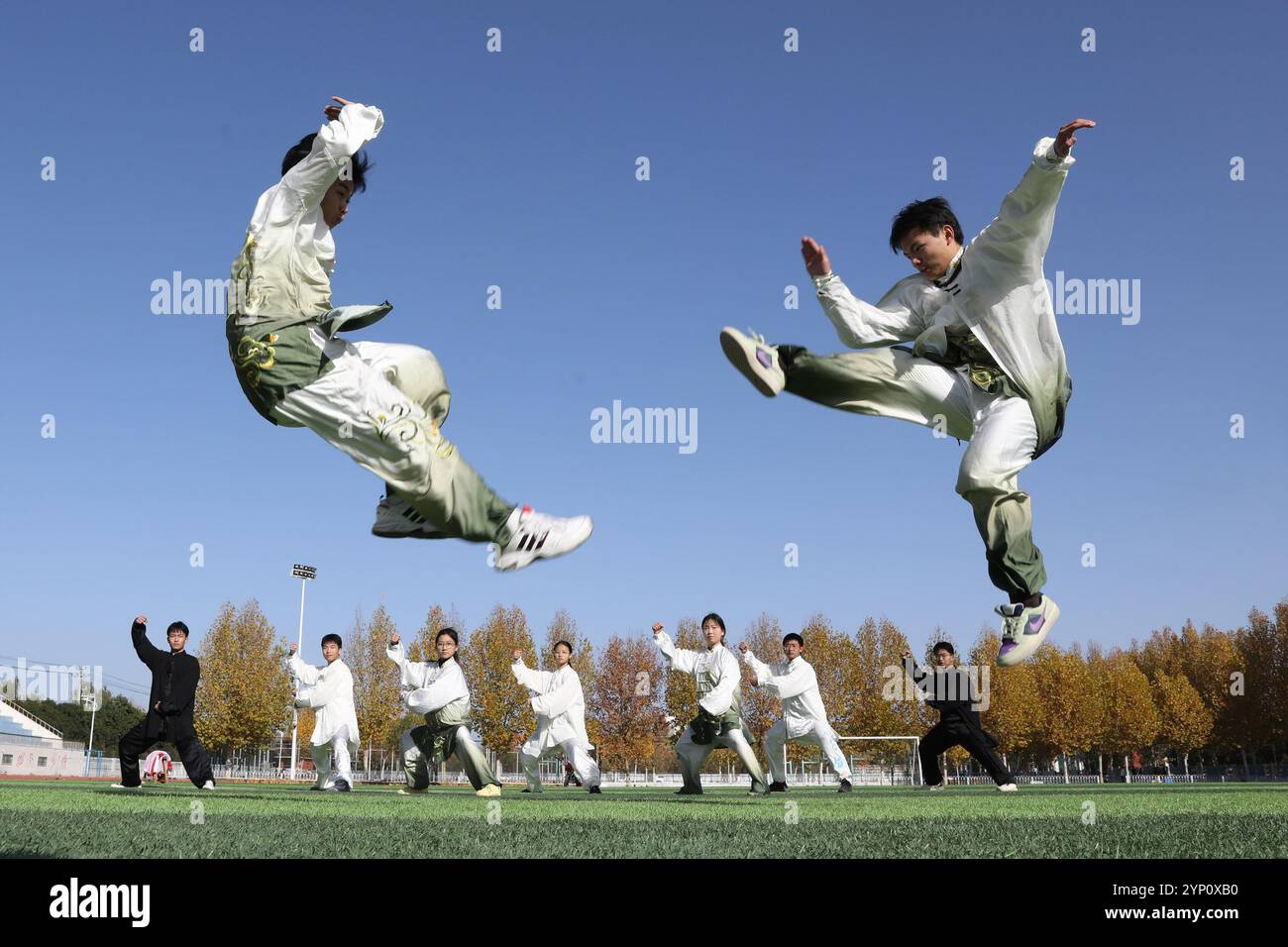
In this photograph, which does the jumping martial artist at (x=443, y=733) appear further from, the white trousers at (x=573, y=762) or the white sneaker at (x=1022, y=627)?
the white sneaker at (x=1022, y=627)

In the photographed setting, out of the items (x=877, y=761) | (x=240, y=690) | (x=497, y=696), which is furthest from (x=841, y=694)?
(x=240, y=690)


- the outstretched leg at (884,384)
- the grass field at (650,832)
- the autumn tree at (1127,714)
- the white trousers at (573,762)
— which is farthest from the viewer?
the autumn tree at (1127,714)

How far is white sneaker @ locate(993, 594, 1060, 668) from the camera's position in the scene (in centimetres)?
473

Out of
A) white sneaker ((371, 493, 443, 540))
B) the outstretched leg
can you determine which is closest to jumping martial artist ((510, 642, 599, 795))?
the outstretched leg

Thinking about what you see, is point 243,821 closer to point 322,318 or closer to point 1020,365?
point 322,318

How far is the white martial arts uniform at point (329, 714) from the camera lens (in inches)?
522

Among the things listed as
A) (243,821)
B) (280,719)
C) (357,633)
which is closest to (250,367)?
(243,821)

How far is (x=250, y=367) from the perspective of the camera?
164 inches

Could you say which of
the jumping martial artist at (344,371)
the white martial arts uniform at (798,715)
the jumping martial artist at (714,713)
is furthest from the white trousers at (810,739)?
the jumping martial artist at (344,371)

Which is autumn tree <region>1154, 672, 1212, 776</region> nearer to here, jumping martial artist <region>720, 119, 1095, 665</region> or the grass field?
the grass field

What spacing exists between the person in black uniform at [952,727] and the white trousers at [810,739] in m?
1.25

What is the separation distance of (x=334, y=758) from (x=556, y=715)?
323 cm

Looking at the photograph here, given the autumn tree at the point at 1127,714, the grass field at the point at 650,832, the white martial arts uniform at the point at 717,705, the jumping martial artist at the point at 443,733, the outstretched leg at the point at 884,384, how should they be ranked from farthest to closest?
the autumn tree at the point at 1127,714 < the white martial arts uniform at the point at 717,705 < the jumping martial artist at the point at 443,733 < the outstretched leg at the point at 884,384 < the grass field at the point at 650,832
